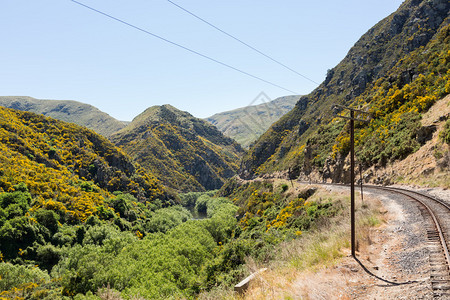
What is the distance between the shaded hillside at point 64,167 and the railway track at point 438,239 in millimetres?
66477

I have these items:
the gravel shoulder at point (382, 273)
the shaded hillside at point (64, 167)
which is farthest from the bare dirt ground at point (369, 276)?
the shaded hillside at point (64, 167)

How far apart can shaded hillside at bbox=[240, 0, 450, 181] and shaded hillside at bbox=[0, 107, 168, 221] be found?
61478mm

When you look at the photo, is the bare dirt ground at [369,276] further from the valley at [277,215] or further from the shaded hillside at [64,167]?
the shaded hillside at [64,167]

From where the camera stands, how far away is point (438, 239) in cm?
1201

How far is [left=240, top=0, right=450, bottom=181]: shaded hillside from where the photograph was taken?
4206cm

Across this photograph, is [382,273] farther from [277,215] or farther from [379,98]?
[379,98]

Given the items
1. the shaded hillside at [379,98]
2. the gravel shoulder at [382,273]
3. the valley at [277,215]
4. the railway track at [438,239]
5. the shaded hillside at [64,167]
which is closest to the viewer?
the railway track at [438,239]

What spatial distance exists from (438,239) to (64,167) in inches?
3707

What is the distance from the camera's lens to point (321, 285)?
9.65 meters

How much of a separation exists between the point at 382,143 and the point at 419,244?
34.9 m

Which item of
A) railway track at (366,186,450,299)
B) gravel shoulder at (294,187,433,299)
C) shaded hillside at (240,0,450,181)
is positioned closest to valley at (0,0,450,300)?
gravel shoulder at (294,187,433,299)

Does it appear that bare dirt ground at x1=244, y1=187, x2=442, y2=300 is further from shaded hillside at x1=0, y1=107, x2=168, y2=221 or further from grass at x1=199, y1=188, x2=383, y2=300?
shaded hillside at x1=0, y1=107, x2=168, y2=221

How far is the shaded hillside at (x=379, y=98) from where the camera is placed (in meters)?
42.1

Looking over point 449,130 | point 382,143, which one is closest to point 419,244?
point 449,130
